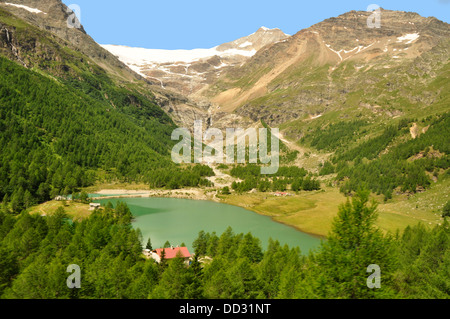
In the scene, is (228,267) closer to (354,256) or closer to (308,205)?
(354,256)

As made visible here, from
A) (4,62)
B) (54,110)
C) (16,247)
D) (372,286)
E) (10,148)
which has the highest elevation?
(4,62)

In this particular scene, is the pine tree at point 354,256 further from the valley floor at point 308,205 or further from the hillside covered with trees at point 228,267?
the valley floor at point 308,205

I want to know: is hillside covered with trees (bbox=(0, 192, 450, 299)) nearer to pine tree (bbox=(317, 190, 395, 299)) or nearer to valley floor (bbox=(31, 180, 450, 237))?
pine tree (bbox=(317, 190, 395, 299))

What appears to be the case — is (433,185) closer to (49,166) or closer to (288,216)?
(288,216)

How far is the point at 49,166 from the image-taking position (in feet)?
429

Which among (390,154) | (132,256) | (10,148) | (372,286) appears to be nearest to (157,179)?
(10,148)

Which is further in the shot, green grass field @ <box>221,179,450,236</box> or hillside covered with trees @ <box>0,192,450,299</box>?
green grass field @ <box>221,179,450,236</box>

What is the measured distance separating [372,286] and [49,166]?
484 feet

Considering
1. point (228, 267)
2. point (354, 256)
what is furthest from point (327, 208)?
point (354, 256)

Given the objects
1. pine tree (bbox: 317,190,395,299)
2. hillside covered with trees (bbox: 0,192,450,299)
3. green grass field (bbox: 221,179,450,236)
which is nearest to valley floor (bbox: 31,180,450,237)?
green grass field (bbox: 221,179,450,236)

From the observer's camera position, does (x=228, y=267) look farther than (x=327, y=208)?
No

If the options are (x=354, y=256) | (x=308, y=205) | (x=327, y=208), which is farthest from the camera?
(x=308, y=205)

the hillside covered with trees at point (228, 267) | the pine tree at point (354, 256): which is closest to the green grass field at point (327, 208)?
the hillside covered with trees at point (228, 267)

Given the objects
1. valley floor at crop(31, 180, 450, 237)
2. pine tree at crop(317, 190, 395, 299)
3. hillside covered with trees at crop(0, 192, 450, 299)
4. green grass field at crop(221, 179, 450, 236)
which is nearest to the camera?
pine tree at crop(317, 190, 395, 299)
